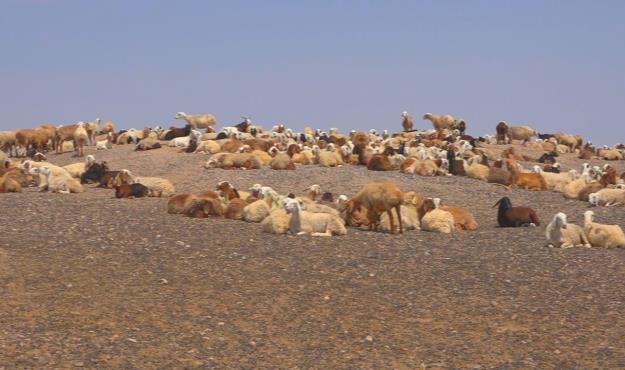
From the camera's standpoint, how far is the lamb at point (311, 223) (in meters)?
18.0

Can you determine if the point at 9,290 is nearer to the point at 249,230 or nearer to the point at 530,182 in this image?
the point at 249,230

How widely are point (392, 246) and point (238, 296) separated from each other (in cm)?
470

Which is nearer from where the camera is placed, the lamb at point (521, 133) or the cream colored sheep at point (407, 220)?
the cream colored sheep at point (407, 220)

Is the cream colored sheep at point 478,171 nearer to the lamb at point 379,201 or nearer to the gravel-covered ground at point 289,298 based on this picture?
the gravel-covered ground at point 289,298

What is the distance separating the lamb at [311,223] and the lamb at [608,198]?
983cm

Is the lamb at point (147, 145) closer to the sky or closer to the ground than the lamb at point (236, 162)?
closer to the sky

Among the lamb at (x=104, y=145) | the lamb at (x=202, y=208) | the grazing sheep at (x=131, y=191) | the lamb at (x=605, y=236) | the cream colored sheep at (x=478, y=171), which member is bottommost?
the lamb at (x=605, y=236)

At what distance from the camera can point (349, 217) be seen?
65.4ft

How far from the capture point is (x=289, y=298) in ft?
43.6

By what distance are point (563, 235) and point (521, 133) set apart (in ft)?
102

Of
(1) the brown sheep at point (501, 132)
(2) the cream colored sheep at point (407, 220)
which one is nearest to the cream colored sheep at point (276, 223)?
(2) the cream colored sheep at point (407, 220)

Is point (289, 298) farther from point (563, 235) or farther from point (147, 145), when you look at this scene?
point (147, 145)

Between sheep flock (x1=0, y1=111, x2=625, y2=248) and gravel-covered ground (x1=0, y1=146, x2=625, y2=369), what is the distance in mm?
791

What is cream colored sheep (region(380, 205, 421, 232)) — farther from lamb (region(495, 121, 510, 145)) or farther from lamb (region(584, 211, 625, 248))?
lamb (region(495, 121, 510, 145))
